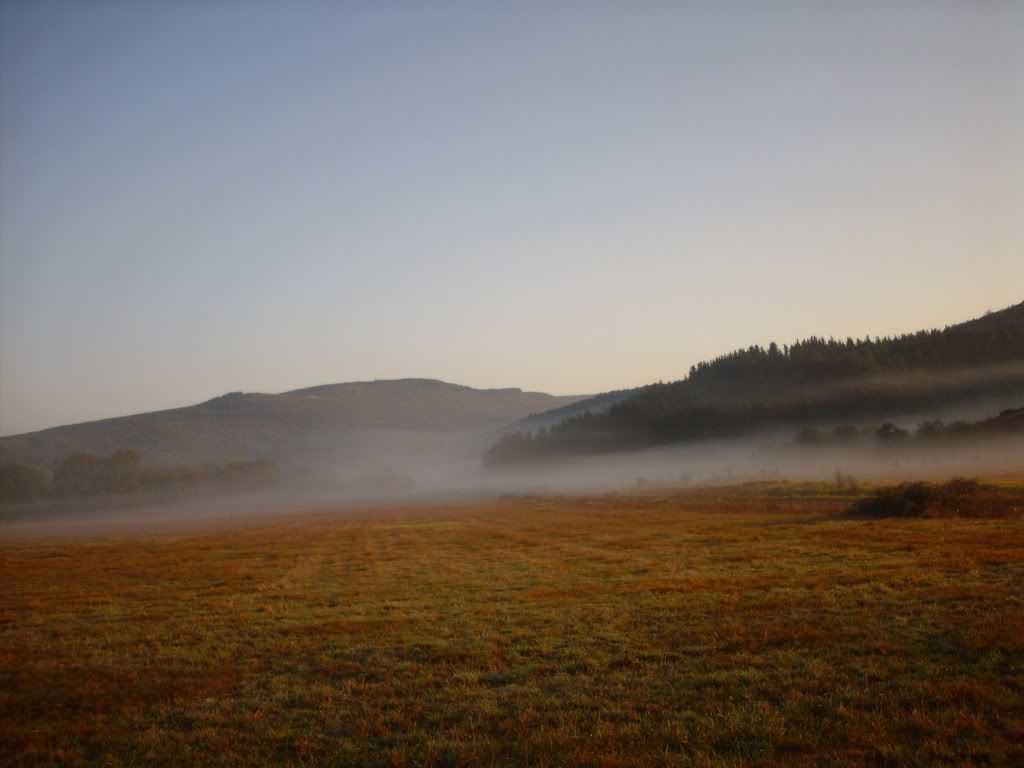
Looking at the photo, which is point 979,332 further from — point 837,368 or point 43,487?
point 43,487

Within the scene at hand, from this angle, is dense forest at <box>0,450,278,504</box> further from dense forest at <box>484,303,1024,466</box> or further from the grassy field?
the grassy field

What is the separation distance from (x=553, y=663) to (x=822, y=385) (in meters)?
118

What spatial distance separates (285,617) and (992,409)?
95.9 metres

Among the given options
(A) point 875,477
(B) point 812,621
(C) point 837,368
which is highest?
(C) point 837,368

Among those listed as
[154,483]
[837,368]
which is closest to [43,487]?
[154,483]

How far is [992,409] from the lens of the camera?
279 feet

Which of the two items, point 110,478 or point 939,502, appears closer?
point 939,502

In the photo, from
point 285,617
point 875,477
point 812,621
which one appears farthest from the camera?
point 875,477

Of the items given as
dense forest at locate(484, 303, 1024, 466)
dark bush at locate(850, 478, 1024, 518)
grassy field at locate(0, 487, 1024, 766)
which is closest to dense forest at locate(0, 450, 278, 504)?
dense forest at locate(484, 303, 1024, 466)

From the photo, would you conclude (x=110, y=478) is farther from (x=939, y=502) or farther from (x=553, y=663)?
(x=553, y=663)

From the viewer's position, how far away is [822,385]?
381 feet

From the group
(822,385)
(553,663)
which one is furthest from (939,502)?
(822,385)

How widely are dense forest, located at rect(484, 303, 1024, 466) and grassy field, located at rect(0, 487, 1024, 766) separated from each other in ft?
288

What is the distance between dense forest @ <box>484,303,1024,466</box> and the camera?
98.4 meters
